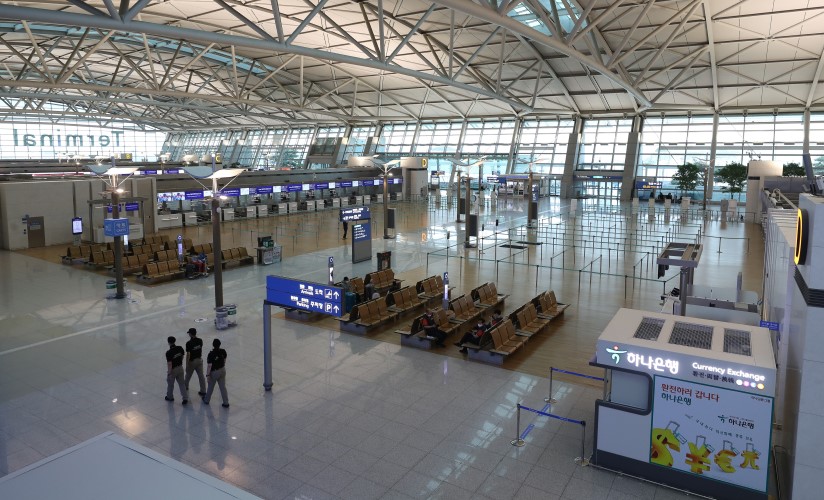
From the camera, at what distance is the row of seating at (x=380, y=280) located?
19.1 m

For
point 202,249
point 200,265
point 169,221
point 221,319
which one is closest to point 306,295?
point 221,319

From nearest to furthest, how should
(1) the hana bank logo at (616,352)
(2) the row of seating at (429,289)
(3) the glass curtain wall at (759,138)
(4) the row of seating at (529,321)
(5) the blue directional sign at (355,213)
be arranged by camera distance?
(1) the hana bank logo at (616,352)
(4) the row of seating at (529,321)
(2) the row of seating at (429,289)
(5) the blue directional sign at (355,213)
(3) the glass curtain wall at (759,138)

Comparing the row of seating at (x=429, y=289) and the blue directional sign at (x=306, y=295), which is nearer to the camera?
the blue directional sign at (x=306, y=295)

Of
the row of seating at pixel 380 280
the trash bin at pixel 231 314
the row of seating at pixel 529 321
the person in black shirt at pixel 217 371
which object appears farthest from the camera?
the row of seating at pixel 380 280

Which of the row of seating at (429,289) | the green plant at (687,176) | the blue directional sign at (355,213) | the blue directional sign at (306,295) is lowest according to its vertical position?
the row of seating at (429,289)

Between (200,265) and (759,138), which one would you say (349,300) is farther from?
(759,138)

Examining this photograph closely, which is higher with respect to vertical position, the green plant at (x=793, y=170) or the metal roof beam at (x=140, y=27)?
the metal roof beam at (x=140, y=27)

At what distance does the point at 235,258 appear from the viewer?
23.7 meters

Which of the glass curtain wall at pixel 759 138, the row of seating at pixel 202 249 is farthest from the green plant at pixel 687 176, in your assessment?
the row of seating at pixel 202 249

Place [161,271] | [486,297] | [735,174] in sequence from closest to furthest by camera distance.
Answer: [486,297] < [161,271] < [735,174]

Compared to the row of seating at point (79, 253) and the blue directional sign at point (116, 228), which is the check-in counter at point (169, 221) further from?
the blue directional sign at point (116, 228)

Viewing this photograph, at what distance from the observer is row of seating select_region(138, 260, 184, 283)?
67.3ft

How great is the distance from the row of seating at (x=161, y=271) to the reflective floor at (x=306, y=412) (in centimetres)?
403

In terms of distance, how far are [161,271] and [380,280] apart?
25.9 ft
